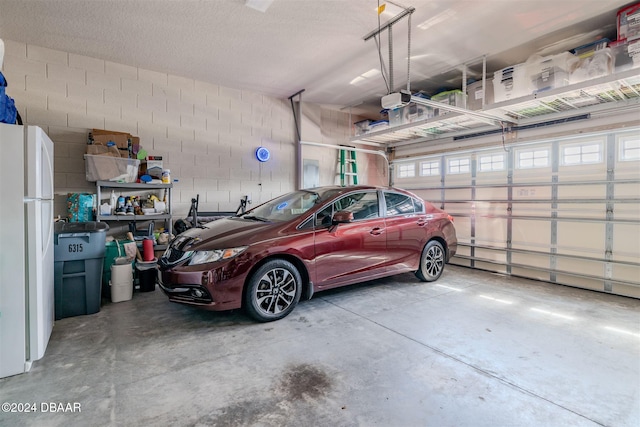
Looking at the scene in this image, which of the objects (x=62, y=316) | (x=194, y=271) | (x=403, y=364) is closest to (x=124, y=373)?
(x=194, y=271)

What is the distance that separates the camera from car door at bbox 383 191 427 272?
151 inches

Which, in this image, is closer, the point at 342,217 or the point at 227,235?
the point at 227,235

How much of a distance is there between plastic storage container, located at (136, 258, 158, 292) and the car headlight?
148 cm

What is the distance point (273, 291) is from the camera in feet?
9.71

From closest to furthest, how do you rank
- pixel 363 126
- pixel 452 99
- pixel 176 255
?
pixel 176 255 → pixel 452 99 → pixel 363 126

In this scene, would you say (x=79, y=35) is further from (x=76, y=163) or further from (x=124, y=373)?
(x=124, y=373)

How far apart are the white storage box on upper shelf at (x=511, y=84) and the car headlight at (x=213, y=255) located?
3.78 meters

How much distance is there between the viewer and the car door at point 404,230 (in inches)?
151

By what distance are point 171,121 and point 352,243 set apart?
11.5 ft

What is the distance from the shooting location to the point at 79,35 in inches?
143

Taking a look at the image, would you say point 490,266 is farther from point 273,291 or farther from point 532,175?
point 273,291

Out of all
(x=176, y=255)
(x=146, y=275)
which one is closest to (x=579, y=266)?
(x=176, y=255)

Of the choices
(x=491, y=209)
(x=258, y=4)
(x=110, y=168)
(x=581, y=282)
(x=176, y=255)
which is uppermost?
(x=258, y=4)

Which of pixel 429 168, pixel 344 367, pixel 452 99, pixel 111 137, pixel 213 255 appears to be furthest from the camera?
pixel 429 168
